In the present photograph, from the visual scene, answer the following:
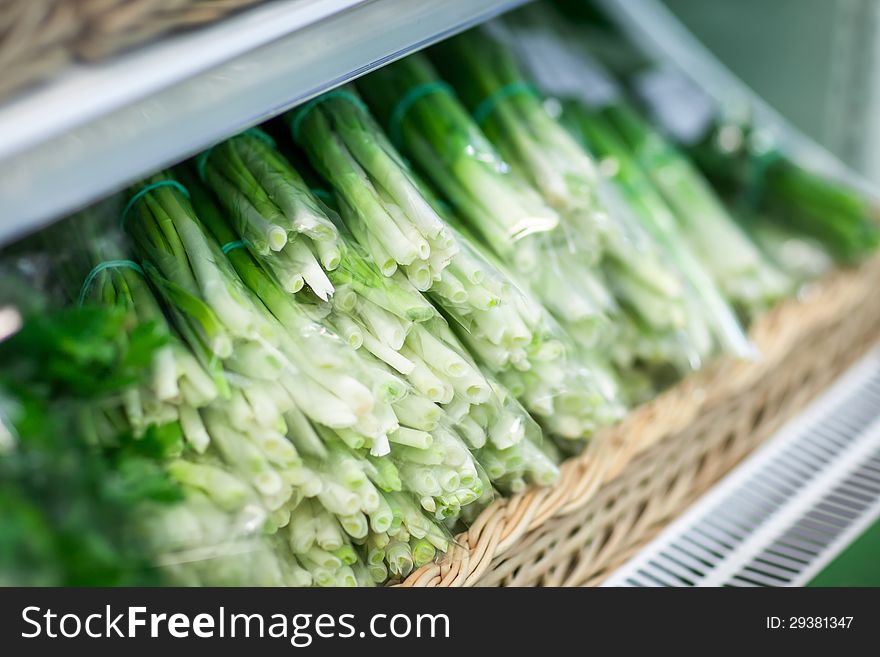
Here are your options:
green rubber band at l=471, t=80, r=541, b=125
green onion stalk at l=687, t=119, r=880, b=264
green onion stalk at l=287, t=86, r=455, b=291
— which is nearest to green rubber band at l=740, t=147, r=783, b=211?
green onion stalk at l=687, t=119, r=880, b=264

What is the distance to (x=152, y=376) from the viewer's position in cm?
88

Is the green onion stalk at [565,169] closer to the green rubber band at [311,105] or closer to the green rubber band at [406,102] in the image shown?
the green rubber band at [406,102]

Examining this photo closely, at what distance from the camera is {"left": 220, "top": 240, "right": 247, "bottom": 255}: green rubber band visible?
3.47 feet

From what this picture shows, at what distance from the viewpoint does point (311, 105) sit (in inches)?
45.5

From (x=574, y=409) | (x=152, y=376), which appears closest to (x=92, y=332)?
(x=152, y=376)

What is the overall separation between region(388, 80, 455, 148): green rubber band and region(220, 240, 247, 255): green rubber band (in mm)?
354

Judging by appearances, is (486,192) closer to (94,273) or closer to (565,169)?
(565,169)

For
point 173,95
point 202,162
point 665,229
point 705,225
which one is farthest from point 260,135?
point 705,225

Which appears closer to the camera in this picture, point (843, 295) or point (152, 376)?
point (152, 376)

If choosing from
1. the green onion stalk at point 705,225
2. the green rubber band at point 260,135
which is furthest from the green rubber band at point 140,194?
the green onion stalk at point 705,225

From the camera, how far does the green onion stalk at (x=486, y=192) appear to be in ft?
4.02

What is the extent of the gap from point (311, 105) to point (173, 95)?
1.47ft

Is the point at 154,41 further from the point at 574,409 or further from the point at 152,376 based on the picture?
the point at 574,409
